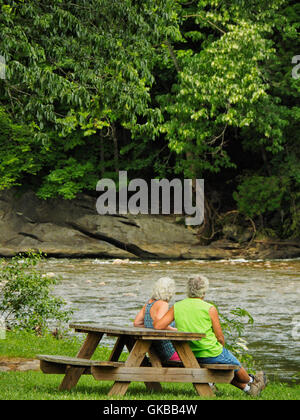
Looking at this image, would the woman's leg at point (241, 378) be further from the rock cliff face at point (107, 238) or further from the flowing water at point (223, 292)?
the rock cliff face at point (107, 238)

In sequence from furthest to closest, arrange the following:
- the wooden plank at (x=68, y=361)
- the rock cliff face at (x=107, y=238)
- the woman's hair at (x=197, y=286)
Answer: the rock cliff face at (x=107, y=238)
the woman's hair at (x=197, y=286)
the wooden plank at (x=68, y=361)

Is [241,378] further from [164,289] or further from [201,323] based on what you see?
[164,289]

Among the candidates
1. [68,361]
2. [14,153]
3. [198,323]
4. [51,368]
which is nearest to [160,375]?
[198,323]

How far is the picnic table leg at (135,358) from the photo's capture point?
7.50 meters

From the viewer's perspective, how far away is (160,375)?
24.9ft

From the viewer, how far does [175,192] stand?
123ft

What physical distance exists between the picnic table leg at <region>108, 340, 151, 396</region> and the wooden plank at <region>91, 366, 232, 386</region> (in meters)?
0.06

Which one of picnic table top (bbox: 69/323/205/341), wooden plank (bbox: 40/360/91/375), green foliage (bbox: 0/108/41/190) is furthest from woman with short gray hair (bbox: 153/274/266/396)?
green foliage (bbox: 0/108/41/190)

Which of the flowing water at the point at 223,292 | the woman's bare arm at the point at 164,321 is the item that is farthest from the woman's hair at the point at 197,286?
the flowing water at the point at 223,292

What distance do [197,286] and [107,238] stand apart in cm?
2634

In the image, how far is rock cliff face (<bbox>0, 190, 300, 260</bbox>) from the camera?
33.2 m

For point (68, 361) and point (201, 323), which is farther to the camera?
point (201, 323)
